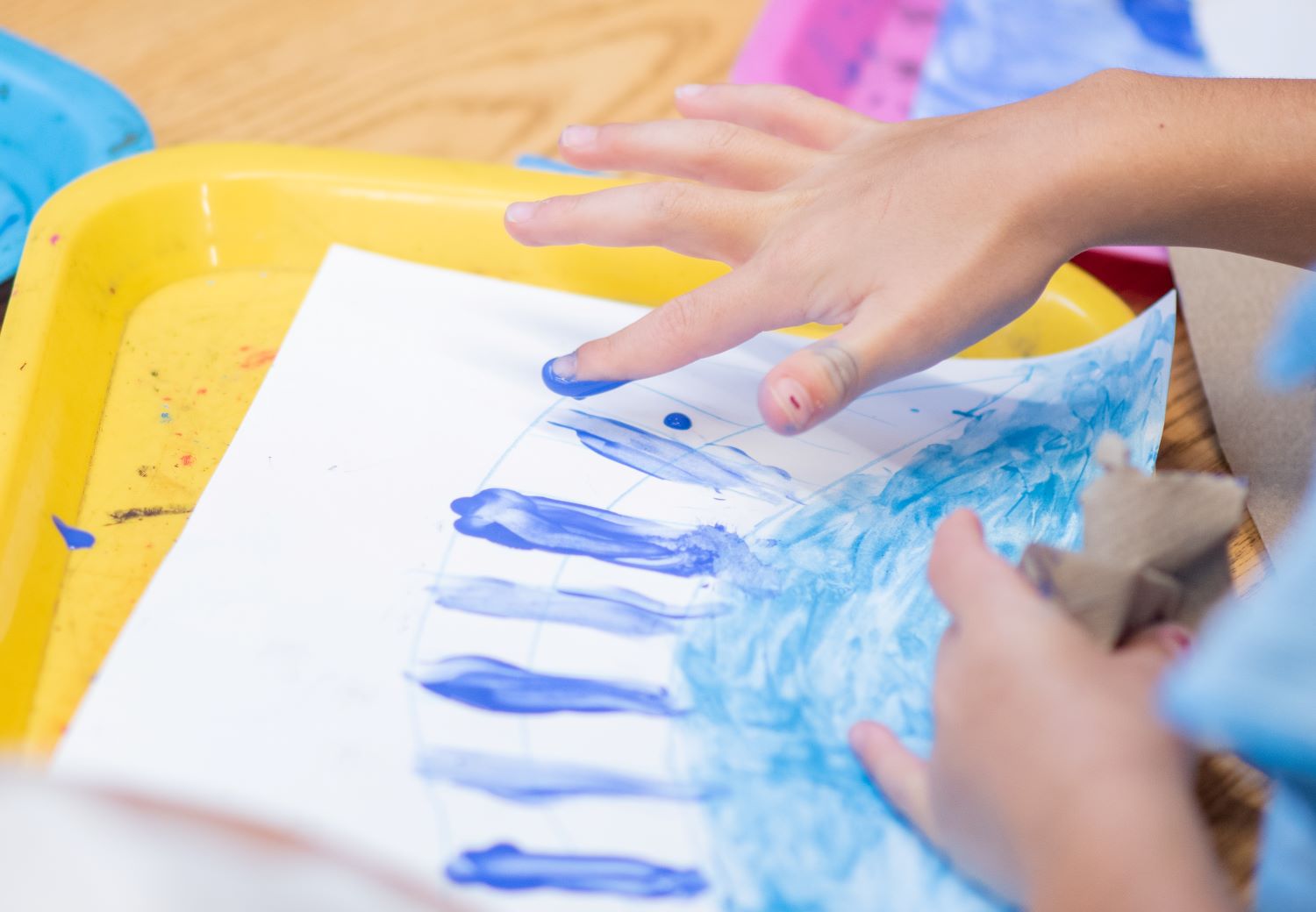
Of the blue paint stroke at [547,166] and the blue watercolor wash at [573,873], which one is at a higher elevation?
the blue paint stroke at [547,166]

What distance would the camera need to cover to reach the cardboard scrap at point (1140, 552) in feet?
0.98

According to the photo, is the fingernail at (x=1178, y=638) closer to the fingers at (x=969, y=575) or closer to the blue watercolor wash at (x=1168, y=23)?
the fingers at (x=969, y=575)

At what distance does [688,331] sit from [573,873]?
21 centimetres

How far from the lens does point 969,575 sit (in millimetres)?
314

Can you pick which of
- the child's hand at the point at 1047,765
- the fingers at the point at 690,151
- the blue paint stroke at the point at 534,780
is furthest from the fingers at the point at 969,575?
the fingers at the point at 690,151

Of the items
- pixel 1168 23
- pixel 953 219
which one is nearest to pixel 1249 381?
pixel 953 219

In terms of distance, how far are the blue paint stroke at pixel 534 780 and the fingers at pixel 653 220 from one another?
9.0 inches

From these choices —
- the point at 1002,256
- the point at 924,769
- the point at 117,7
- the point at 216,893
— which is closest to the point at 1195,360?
the point at 1002,256

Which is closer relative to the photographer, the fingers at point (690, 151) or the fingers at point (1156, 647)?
the fingers at point (1156, 647)

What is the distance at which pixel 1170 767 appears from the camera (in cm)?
27

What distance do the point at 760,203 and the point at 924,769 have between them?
0.78 ft

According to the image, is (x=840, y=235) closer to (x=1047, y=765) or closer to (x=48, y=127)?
(x=1047, y=765)

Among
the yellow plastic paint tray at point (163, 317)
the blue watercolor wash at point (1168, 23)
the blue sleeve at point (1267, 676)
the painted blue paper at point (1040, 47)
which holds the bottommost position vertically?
the yellow plastic paint tray at point (163, 317)

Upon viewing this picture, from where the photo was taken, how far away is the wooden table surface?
2.13 ft
